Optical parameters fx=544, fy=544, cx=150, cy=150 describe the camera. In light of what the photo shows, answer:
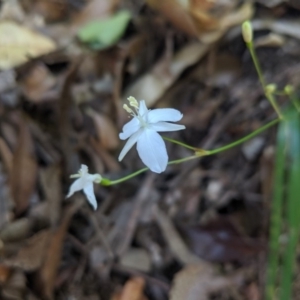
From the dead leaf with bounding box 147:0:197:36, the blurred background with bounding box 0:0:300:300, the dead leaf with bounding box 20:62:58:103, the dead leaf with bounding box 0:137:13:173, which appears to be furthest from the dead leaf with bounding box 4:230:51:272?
the dead leaf with bounding box 147:0:197:36

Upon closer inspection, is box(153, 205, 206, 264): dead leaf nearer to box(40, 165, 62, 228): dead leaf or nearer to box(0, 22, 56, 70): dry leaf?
box(40, 165, 62, 228): dead leaf

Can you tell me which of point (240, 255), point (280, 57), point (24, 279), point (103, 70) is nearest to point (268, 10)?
point (280, 57)

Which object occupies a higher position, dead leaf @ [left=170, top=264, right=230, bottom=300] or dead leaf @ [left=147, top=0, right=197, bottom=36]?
dead leaf @ [left=147, top=0, right=197, bottom=36]

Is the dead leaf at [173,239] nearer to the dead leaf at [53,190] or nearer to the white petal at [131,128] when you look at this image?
the dead leaf at [53,190]

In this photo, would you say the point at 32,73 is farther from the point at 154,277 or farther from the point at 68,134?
the point at 154,277

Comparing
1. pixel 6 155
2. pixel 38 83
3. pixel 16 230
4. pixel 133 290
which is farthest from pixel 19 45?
pixel 133 290

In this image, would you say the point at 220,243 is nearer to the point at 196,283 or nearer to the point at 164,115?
the point at 196,283
